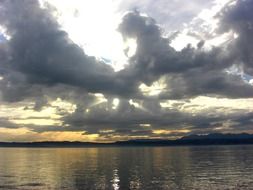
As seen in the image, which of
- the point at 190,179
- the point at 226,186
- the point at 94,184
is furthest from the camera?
the point at 190,179

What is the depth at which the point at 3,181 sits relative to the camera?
3831 inches

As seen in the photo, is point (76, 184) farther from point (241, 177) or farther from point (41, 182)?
point (241, 177)

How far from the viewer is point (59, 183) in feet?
307

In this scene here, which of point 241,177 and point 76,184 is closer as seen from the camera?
point 76,184

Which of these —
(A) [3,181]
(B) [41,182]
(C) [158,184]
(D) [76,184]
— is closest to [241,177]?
(C) [158,184]

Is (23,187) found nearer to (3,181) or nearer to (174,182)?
(3,181)

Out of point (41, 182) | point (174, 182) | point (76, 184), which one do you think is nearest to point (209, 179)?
point (174, 182)

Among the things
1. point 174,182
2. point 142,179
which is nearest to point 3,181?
point 142,179

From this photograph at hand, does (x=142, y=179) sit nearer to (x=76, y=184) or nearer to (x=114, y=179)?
(x=114, y=179)

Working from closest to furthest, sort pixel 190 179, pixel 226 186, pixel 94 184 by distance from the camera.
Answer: pixel 226 186 < pixel 94 184 < pixel 190 179

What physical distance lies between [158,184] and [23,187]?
1238 inches

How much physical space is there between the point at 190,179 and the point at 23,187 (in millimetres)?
41859

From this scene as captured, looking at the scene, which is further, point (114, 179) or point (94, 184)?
point (114, 179)

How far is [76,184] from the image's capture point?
90.9m
